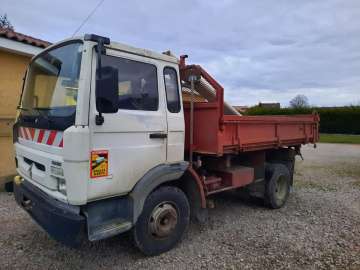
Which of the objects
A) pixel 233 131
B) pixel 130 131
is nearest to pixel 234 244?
pixel 233 131

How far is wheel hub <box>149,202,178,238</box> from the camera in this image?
11.6 feet

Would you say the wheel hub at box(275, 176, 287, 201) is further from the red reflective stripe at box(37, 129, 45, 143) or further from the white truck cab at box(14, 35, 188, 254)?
the red reflective stripe at box(37, 129, 45, 143)

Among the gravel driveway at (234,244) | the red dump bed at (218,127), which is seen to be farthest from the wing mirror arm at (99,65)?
the gravel driveway at (234,244)

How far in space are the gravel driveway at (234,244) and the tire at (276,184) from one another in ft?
0.59

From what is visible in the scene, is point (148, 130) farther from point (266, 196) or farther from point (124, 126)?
point (266, 196)

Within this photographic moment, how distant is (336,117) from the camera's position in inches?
1016

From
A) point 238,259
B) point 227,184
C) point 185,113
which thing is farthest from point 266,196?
point 185,113

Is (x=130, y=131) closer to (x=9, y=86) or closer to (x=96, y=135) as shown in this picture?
(x=96, y=135)

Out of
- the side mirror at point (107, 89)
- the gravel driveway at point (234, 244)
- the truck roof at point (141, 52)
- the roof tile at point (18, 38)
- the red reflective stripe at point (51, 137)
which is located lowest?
the gravel driveway at point (234, 244)

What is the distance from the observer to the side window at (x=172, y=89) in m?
3.72

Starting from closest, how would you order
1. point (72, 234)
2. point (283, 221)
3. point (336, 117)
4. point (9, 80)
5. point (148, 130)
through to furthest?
point (72, 234) < point (148, 130) < point (283, 221) < point (9, 80) < point (336, 117)

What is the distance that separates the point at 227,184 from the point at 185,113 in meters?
1.33

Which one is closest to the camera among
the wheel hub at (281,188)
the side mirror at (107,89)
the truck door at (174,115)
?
the side mirror at (107,89)

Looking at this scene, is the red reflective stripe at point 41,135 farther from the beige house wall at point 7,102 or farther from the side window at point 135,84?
the beige house wall at point 7,102
